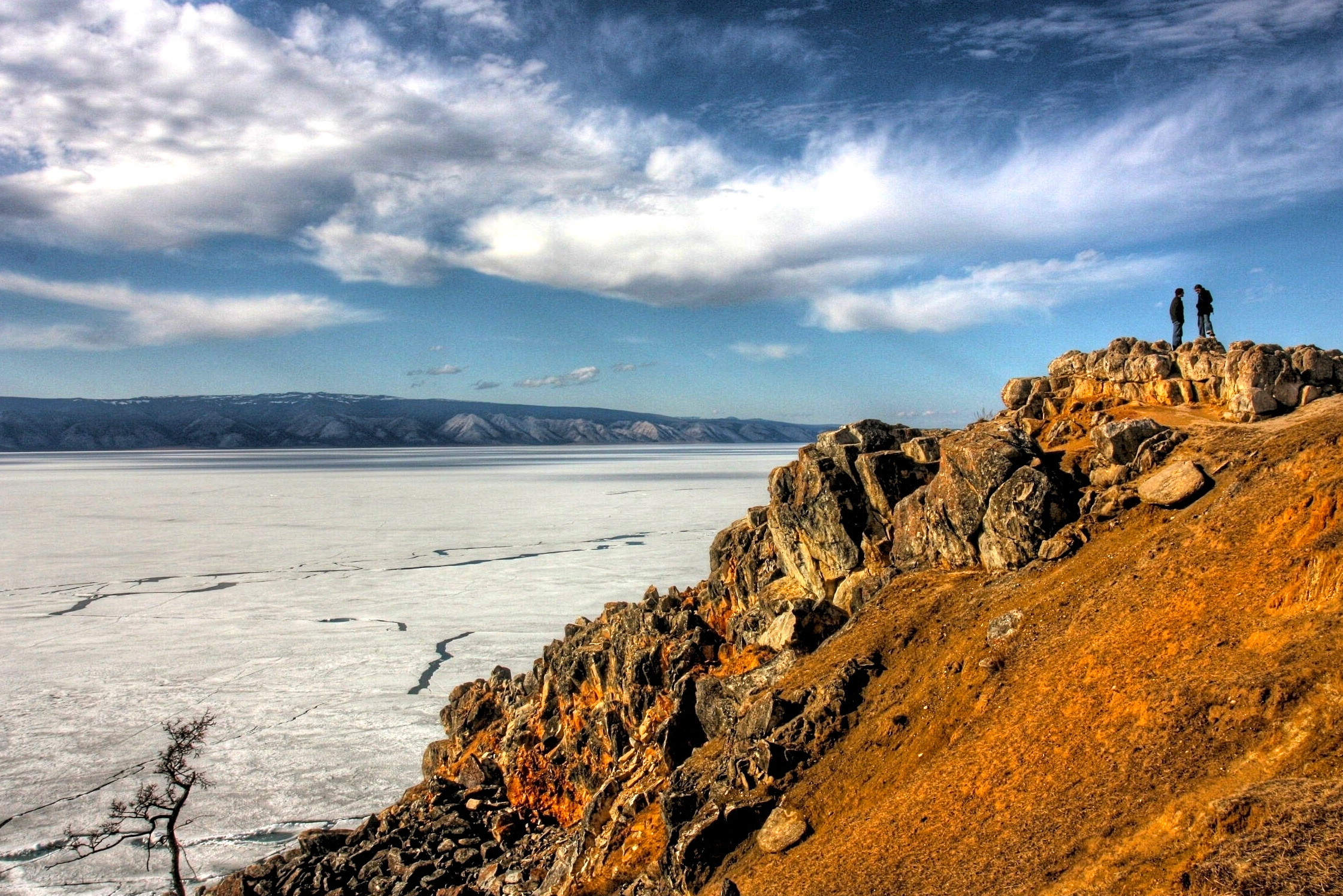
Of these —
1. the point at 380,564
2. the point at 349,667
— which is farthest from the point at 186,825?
the point at 380,564

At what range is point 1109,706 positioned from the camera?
33.7 feet

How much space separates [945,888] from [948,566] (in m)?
7.58

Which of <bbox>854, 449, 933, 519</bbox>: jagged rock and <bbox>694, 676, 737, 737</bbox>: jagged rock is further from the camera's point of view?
<bbox>854, 449, 933, 519</bbox>: jagged rock

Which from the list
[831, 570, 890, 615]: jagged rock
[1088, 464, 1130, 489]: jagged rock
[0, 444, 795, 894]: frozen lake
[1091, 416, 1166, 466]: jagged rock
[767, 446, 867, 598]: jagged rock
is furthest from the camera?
[0, 444, 795, 894]: frozen lake

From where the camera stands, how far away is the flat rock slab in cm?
1341

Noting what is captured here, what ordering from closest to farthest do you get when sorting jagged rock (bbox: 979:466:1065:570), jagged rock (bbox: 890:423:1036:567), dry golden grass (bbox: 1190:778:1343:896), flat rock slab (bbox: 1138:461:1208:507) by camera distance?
dry golden grass (bbox: 1190:778:1343:896), flat rock slab (bbox: 1138:461:1208:507), jagged rock (bbox: 979:466:1065:570), jagged rock (bbox: 890:423:1036:567)

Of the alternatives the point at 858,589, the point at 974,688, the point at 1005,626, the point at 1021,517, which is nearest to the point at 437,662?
the point at 858,589

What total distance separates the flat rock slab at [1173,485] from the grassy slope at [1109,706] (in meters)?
0.28

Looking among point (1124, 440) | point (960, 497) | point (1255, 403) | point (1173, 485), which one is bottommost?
point (960, 497)

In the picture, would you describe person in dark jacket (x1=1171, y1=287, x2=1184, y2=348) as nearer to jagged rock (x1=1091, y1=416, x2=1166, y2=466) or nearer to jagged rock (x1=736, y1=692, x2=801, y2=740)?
jagged rock (x1=1091, y1=416, x2=1166, y2=466)

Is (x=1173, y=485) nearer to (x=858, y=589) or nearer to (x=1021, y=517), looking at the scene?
(x=1021, y=517)

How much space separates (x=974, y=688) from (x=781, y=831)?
3573 millimetres

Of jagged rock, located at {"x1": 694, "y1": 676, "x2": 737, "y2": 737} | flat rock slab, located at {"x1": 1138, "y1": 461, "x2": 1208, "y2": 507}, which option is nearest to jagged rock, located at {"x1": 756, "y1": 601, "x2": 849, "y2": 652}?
jagged rock, located at {"x1": 694, "y1": 676, "x2": 737, "y2": 737}

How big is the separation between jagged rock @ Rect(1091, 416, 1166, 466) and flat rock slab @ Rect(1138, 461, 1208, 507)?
1.05 m
